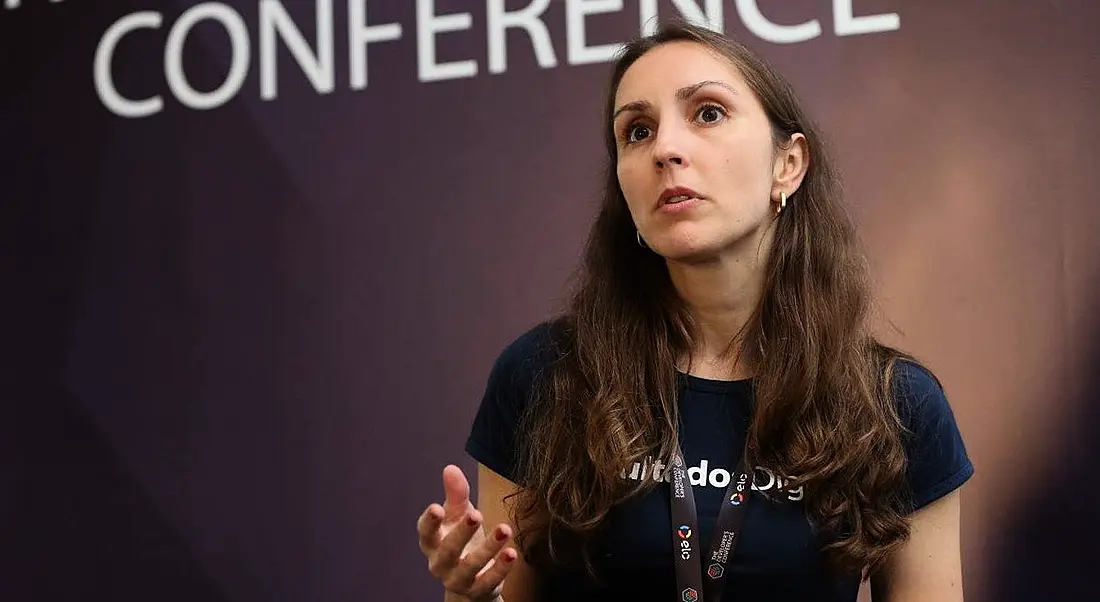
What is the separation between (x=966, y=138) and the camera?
224cm

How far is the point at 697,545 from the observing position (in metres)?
1.59

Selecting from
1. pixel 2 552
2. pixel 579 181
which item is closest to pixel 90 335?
pixel 2 552

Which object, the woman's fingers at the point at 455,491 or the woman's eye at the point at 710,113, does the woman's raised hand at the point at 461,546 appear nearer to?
the woman's fingers at the point at 455,491

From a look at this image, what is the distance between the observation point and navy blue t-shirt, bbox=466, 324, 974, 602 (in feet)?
5.30

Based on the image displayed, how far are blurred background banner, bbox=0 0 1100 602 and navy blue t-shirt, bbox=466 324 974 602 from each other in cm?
54

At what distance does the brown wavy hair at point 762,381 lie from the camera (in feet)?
5.37

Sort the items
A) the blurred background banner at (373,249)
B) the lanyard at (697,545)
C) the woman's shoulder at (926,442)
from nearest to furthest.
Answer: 1. the lanyard at (697,545)
2. the woman's shoulder at (926,442)
3. the blurred background banner at (373,249)

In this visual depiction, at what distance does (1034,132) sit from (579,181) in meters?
0.83

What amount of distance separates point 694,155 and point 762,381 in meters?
0.31

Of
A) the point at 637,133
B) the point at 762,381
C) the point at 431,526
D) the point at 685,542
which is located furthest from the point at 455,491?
the point at 637,133

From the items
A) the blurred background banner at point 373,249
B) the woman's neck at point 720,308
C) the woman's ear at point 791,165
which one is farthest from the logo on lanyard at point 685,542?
the blurred background banner at point 373,249

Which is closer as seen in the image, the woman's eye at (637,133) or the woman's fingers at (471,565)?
the woman's fingers at (471,565)

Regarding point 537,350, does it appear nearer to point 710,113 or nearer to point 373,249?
point 710,113

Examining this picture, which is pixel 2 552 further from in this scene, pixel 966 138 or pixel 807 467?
pixel 966 138
